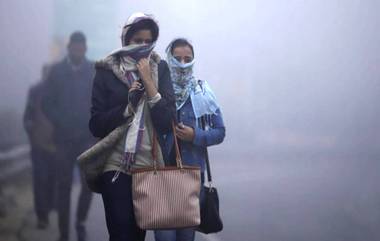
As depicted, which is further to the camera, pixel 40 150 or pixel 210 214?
pixel 40 150

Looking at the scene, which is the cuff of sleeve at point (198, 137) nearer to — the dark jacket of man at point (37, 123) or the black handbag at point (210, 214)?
the black handbag at point (210, 214)

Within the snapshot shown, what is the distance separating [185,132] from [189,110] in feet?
0.47

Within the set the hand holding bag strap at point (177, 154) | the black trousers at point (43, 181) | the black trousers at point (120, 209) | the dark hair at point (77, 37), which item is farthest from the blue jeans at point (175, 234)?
the dark hair at point (77, 37)

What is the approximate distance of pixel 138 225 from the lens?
213cm

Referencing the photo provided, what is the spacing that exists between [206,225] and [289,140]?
904 millimetres

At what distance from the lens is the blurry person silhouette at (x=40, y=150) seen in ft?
9.62

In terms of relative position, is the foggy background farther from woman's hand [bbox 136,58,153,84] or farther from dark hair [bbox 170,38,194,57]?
woman's hand [bbox 136,58,153,84]

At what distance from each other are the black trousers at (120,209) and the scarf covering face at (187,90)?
494 millimetres

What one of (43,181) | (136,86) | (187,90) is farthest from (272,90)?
(43,181)

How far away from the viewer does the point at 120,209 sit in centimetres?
216

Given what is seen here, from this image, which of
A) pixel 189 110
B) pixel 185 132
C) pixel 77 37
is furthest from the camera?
pixel 77 37

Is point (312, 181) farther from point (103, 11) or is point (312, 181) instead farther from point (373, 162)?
point (103, 11)

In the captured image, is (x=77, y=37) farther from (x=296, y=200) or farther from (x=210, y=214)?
(x=296, y=200)

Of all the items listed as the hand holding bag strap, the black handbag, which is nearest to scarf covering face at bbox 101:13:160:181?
the hand holding bag strap
